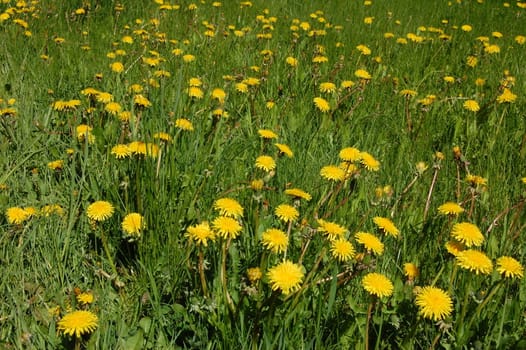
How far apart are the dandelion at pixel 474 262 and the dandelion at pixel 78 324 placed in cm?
86

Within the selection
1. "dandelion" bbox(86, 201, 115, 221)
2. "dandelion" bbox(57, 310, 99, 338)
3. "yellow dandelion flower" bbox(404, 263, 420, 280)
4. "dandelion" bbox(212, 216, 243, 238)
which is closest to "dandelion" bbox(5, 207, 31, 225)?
"dandelion" bbox(86, 201, 115, 221)

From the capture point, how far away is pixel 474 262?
1.22 meters

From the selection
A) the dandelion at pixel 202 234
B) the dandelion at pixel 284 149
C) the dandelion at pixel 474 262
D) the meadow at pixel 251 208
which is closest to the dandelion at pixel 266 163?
the meadow at pixel 251 208

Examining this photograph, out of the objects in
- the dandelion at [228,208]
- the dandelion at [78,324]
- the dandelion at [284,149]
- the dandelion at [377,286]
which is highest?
the dandelion at [284,149]

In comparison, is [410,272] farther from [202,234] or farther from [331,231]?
[202,234]

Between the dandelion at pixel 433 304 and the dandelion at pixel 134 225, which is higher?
the dandelion at pixel 134 225

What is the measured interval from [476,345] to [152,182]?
102cm

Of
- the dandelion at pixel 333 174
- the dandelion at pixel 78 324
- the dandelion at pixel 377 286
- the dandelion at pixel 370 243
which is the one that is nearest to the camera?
the dandelion at pixel 78 324

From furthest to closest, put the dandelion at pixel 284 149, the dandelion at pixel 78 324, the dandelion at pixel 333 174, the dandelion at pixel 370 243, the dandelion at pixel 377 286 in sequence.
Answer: the dandelion at pixel 284 149, the dandelion at pixel 333 174, the dandelion at pixel 370 243, the dandelion at pixel 377 286, the dandelion at pixel 78 324

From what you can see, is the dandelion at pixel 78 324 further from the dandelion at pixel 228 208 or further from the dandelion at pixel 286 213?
the dandelion at pixel 286 213

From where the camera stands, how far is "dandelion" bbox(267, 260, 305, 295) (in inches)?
43.9

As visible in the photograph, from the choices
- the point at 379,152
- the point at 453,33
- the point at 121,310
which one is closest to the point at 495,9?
the point at 453,33

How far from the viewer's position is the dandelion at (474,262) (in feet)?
3.98

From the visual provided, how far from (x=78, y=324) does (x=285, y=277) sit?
0.45 metres
